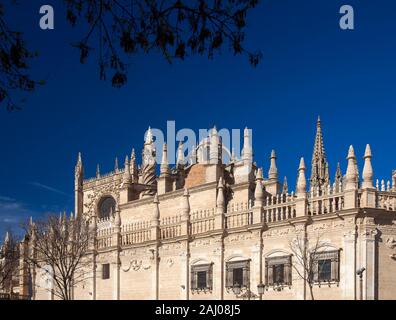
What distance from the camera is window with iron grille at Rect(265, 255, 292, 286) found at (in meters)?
34.4

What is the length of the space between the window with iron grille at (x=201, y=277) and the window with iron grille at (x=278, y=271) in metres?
4.43

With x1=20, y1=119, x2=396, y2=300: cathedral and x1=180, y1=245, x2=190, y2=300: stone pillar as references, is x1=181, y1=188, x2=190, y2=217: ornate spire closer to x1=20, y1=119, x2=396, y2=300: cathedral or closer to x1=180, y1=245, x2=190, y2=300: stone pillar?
x1=20, y1=119, x2=396, y2=300: cathedral

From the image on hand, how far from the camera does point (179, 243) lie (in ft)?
135

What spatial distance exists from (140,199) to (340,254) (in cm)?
2012

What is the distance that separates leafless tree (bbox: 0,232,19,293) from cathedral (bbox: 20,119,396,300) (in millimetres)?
3232

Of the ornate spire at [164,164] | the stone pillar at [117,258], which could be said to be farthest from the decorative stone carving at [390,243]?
the stone pillar at [117,258]

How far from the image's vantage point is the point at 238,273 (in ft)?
123

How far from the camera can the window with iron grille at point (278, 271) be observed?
34.4m

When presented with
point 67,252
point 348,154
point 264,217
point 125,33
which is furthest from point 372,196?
point 67,252

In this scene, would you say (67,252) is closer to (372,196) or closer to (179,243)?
(179,243)

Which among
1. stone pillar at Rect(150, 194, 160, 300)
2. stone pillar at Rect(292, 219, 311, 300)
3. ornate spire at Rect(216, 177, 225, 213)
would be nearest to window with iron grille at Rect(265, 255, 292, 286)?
stone pillar at Rect(292, 219, 311, 300)

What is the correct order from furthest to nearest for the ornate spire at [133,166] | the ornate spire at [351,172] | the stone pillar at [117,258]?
the ornate spire at [133,166], the stone pillar at [117,258], the ornate spire at [351,172]

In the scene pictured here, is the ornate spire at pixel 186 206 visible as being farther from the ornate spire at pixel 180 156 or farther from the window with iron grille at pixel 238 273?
the ornate spire at pixel 180 156

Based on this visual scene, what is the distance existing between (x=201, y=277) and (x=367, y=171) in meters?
12.9
